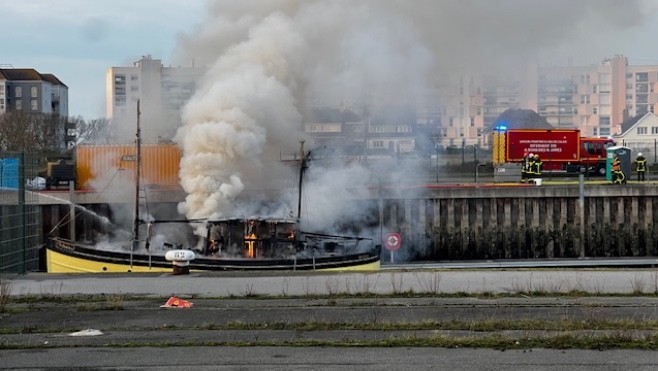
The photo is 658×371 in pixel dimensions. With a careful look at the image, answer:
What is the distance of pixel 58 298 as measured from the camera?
1551 centimetres

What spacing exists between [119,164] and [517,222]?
60.6 ft

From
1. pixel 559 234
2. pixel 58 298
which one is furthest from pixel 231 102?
pixel 58 298

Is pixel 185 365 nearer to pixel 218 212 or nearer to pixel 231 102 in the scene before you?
pixel 218 212

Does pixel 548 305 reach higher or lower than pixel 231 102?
lower

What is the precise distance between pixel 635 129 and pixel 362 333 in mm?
77112

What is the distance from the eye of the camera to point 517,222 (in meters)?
37.2

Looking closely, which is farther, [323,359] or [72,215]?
[72,215]

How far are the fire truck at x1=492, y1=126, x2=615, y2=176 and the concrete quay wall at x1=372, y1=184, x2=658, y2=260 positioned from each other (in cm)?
1325

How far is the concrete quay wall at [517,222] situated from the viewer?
36.7 meters

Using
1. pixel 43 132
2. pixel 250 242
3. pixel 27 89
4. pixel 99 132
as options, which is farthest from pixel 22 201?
pixel 27 89

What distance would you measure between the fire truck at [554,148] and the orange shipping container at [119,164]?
66.2 ft

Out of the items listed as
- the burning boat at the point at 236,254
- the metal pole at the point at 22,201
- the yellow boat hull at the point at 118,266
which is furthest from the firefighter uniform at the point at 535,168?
the metal pole at the point at 22,201

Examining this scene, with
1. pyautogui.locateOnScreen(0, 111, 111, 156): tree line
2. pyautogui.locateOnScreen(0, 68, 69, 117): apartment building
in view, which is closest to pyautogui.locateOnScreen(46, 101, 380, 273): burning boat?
pyautogui.locateOnScreen(0, 111, 111, 156): tree line

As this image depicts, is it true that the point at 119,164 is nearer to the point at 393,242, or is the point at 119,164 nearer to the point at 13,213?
the point at 393,242
